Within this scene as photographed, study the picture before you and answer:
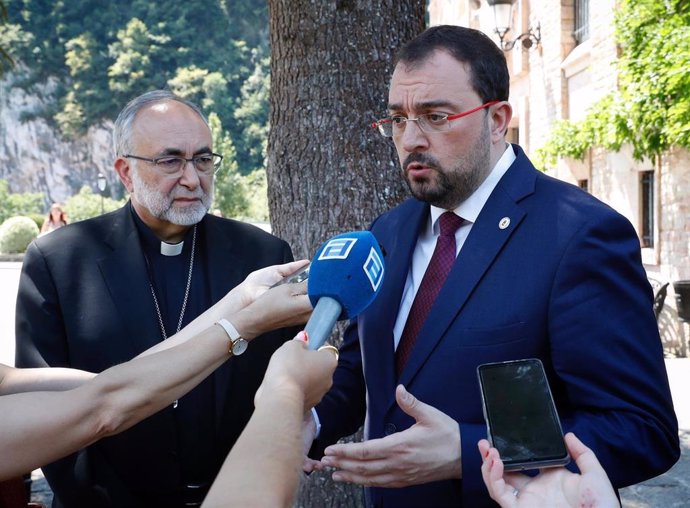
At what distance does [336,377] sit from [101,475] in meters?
0.90

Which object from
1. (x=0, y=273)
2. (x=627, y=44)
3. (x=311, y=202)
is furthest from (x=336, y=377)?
(x=0, y=273)

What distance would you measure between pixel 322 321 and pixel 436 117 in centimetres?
103

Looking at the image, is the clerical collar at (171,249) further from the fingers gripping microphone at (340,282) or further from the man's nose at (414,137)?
the fingers gripping microphone at (340,282)

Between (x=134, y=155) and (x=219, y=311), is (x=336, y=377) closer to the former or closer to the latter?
(x=219, y=311)

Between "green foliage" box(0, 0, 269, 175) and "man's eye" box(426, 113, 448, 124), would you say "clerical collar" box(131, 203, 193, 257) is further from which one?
"green foliage" box(0, 0, 269, 175)

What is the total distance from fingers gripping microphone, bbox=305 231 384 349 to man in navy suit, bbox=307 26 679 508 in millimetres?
265

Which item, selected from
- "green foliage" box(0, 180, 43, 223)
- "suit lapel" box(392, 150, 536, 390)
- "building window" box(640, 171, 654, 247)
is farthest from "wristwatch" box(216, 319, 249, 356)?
"green foliage" box(0, 180, 43, 223)

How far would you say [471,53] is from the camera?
2.54m

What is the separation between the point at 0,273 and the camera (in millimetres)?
24359

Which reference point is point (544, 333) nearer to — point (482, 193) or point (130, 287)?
point (482, 193)

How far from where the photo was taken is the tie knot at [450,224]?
8.50ft

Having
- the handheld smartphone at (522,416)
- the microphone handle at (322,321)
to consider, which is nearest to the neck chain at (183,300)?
the microphone handle at (322,321)

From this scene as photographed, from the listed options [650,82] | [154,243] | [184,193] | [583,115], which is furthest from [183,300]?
[583,115]

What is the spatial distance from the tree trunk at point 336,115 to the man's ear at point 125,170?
3.74 ft
